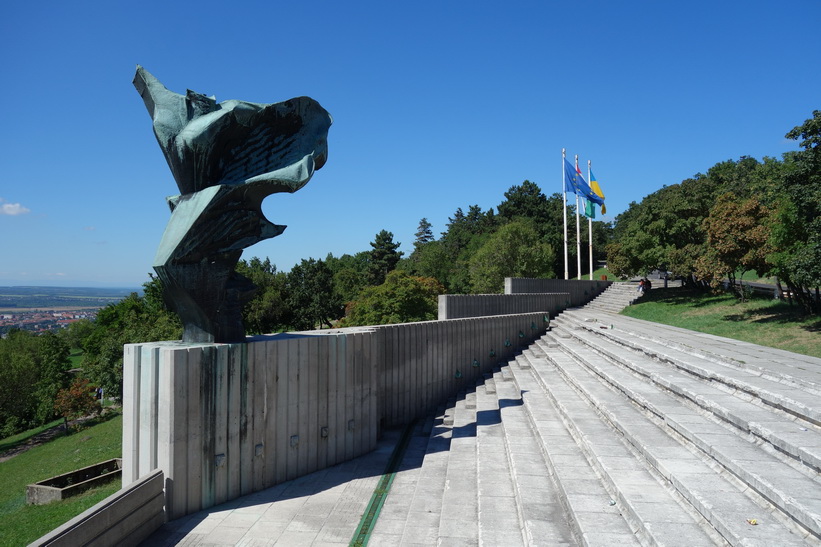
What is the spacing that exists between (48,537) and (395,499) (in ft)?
11.7

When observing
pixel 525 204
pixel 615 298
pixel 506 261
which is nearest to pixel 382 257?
pixel 525 204

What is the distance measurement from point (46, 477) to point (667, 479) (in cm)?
1370

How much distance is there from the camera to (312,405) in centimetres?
738

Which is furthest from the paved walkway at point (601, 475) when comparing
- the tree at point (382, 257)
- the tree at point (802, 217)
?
the tree at point (382, 257)

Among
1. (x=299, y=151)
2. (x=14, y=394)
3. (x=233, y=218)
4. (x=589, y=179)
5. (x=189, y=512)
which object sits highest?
(x=589, y=179)

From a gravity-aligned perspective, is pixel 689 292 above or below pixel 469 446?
above

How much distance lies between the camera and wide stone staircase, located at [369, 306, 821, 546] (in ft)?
12.0

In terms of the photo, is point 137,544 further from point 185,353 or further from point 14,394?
point 14,394

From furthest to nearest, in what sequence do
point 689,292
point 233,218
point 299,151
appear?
1. point 689,292
2. point 299,151
3. point 233,218

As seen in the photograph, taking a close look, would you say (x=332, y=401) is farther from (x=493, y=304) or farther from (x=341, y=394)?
(x=493, y=304)

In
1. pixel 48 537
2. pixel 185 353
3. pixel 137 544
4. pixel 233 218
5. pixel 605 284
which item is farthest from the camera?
pixel 605 284

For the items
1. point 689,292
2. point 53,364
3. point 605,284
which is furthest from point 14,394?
point 689,292

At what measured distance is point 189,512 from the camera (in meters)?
5.97

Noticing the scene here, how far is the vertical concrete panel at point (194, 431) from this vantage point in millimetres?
5973
